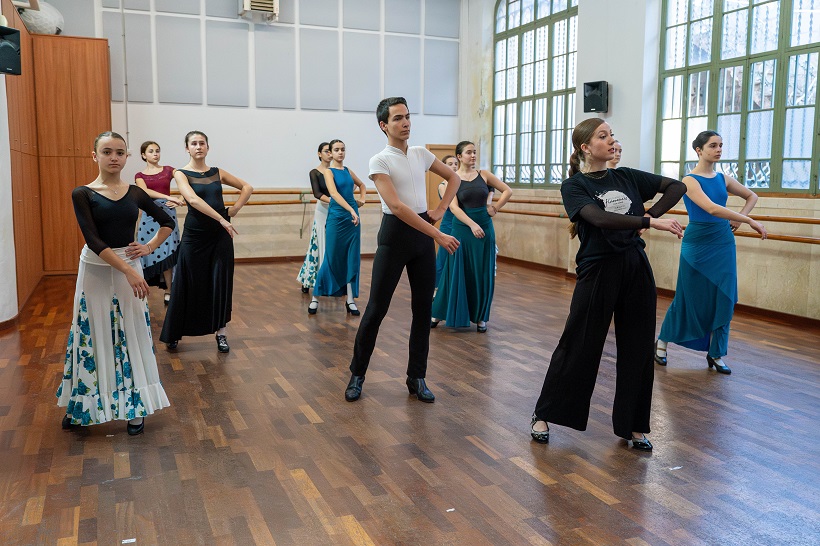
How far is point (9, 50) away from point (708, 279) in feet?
15.8

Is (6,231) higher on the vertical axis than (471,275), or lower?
higher

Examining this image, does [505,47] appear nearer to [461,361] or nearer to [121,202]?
[461,361]

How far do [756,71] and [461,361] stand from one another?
4.05 m

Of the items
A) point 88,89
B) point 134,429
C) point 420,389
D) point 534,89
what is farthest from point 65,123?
point 420,389

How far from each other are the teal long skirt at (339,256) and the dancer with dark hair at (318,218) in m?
0.28

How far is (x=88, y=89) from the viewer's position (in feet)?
27.6

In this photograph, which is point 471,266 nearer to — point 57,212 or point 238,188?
point 238,188

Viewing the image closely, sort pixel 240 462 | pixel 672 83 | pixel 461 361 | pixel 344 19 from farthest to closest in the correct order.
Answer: pixel 344 19, pixel 672 83, pixel 461 361, pixel 240 462

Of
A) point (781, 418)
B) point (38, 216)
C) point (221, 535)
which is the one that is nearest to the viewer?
point (221, 535)

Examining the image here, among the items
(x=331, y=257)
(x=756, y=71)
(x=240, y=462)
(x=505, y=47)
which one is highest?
(x=505, y=47)

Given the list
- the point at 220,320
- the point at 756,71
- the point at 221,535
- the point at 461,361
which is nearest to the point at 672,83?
the point at 756,71

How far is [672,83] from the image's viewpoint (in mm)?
7414

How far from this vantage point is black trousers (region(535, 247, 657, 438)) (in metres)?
2.91

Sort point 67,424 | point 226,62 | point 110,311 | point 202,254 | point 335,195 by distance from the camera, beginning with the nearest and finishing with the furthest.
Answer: point 110,311 → point 67,424 → point 202,254 → point 335,195 → point 226,62
